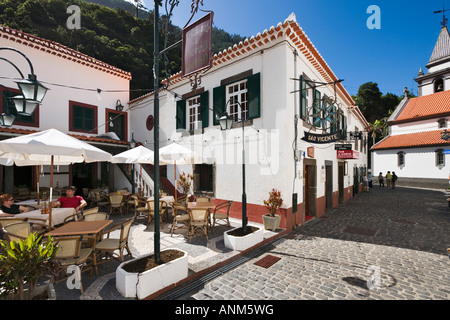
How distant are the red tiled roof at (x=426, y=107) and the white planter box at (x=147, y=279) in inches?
1259

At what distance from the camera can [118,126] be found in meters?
14.1

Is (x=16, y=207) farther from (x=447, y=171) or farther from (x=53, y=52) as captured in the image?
(x=447, y=171)

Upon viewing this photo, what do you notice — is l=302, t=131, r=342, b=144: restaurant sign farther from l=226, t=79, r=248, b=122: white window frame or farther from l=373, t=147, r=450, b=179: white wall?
l=373, t=147, r=450, b=179: white wall

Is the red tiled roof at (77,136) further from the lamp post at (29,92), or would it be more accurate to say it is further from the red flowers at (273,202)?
the red flowers at (273,202)

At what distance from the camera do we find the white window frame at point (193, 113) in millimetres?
10008

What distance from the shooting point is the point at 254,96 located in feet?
25.2

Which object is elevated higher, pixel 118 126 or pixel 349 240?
pixel 118 126

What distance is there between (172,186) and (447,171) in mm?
27097

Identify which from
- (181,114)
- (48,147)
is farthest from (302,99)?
(48,147)

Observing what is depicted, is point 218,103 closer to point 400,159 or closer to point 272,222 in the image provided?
point 272,222

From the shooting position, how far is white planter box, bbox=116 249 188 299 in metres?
3.25

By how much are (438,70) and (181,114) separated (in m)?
39.0

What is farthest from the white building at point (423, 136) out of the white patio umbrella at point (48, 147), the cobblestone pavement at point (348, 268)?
the white patio umbrella at point (48, 147)

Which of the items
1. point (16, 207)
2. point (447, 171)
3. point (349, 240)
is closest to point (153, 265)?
point (16, 207)
